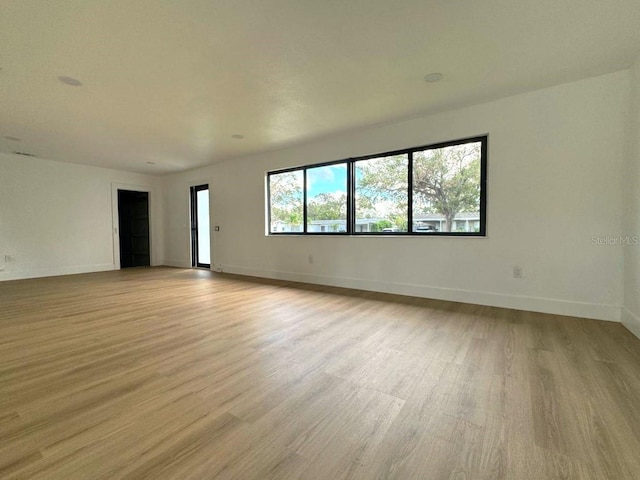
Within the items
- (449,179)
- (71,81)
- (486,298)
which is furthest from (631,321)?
(71,81)

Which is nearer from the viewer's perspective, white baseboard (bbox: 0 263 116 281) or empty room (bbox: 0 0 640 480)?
empty room (bbox: 0 0 640 480)

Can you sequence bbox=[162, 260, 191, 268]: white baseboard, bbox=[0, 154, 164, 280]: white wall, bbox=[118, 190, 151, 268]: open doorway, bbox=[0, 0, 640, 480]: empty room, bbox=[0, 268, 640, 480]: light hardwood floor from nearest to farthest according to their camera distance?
bbox=[0, 268, 640, 480]: light hardwood floor
bbox=[0, 0, 640, 480]: empty room
bbox=[0, 154, 164, 280]: white wall
bbox=[162, 260, 191, 268]: white baseboard
bbox=[118, 190, 151, 268]: open doorway

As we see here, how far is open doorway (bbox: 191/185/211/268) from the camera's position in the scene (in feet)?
23.7

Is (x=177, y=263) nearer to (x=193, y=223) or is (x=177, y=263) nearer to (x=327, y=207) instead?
(x=193, y=223)

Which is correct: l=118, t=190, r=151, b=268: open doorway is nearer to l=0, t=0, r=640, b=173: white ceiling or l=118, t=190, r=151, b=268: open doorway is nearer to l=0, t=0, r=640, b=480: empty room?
l=0, t=0, r=640, b=480: empty room

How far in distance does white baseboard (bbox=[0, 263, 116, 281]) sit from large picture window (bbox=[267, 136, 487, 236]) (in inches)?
188

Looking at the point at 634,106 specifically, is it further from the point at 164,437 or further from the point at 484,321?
the point at 164,437

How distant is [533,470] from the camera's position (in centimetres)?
113

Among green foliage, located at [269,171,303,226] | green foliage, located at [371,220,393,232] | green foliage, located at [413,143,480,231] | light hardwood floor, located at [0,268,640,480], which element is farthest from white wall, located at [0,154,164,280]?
green foliage, located at [413,143,480,231]

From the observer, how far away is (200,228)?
24.3 feet

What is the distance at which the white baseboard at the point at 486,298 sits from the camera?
2.96 m

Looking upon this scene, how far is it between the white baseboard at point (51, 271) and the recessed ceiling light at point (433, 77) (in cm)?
807

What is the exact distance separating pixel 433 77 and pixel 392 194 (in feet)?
5.80

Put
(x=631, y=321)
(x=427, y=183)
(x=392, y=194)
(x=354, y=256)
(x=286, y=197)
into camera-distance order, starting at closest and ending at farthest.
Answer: (x=631, y=321) → (x=427, y=183) → (x=392, y=194) → (x=354, y=256) → (x=286, y=197)
